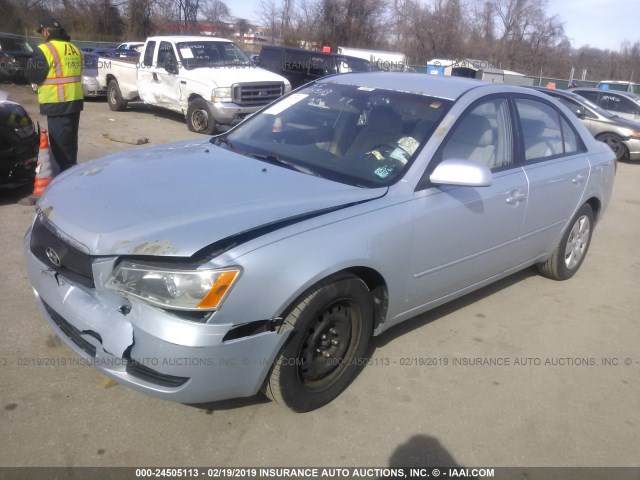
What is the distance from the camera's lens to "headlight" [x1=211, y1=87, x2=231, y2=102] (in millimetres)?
11141

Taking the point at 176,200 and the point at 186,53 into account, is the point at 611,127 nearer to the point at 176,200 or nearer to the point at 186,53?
the point at 186,53

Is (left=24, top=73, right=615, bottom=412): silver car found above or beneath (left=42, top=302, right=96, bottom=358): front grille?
above

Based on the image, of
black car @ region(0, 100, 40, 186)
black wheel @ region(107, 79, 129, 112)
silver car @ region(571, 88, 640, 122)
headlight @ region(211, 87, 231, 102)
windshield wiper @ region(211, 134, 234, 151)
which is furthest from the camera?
silver car @ region(571, 88, 640, 122)

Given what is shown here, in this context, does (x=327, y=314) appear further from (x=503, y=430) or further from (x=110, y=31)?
(x=110, y=31)

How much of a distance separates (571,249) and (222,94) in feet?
26.1

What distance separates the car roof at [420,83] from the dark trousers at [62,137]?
3.46m

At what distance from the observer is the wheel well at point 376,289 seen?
119 inches

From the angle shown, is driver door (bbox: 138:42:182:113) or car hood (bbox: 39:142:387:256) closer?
car hood (bbox: 39:142:387:256)

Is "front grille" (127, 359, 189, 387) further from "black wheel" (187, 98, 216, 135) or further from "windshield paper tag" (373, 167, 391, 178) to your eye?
"black wheel" (187, 98, 216, 135)

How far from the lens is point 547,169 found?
14.1ft

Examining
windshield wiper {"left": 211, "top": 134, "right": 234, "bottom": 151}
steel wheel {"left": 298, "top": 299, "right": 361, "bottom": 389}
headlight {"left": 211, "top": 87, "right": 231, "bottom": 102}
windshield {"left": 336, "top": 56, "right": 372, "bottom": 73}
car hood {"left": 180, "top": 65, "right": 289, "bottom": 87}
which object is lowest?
steel wheel {"left": 298, "top": 299, "right": 361, "bottom": 389}

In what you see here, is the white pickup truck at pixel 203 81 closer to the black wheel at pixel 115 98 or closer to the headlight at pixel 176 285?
the black wheel at pixel 115 98

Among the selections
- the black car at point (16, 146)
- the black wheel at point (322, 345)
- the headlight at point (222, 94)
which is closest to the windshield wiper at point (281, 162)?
the black wheel at point (322, 345)

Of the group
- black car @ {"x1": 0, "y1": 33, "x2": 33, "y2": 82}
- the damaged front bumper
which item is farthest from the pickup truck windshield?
the damaged front bumper
